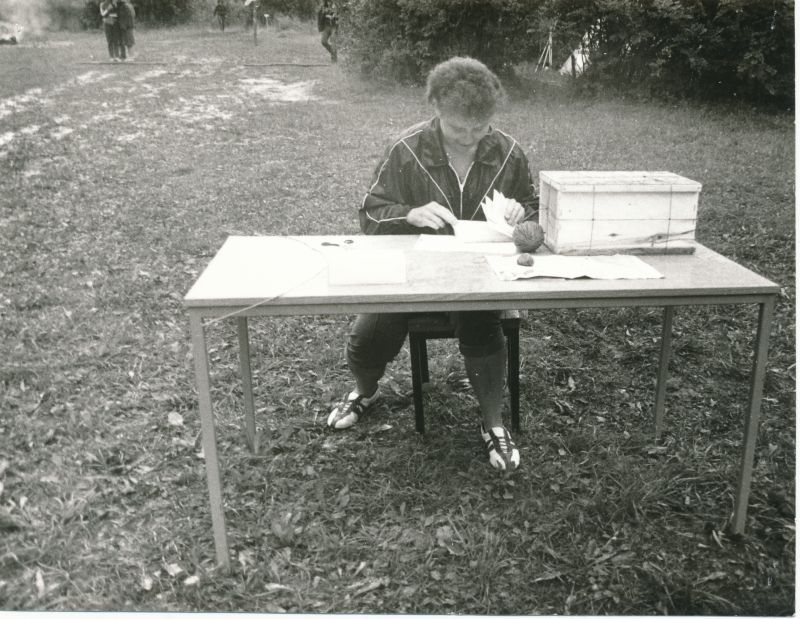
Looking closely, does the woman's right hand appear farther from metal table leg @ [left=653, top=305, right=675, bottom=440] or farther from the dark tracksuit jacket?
metal table leg @ [left=653, top=305, right=675, bottom=440]

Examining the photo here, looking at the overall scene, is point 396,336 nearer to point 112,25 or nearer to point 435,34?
point 112,25

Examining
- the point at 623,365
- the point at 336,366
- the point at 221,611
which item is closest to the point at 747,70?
the point at 623,365

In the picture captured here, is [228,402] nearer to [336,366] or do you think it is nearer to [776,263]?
[336,366]

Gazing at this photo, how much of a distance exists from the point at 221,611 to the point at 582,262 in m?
1.41

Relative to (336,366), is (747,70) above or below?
above

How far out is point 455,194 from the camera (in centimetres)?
264

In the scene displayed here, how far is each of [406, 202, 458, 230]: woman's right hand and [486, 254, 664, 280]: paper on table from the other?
13.0 inches

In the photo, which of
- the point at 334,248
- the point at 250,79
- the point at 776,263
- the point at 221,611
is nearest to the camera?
the point at 221,611

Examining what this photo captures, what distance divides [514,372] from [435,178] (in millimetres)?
792

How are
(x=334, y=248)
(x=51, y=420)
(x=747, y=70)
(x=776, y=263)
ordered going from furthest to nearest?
(x=776, y=263) < (x=747, y=70) < (x=51, y=420) < (x=334, y=248)

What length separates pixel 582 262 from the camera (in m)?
2.04

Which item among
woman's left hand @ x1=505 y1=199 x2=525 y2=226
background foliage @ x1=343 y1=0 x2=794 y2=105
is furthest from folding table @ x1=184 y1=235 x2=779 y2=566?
background foliage @ x1=343 y1=0 x2=794 y2=105

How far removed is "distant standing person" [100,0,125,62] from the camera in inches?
115

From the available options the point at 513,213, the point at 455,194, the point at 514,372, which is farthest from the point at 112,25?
the point at 514,372
